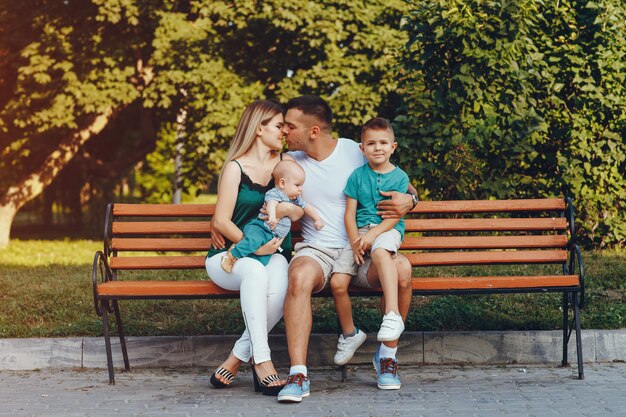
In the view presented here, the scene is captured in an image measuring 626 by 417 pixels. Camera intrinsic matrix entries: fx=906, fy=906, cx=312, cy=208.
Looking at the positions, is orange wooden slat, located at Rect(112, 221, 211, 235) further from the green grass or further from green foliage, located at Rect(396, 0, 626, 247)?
green foliage, located at Rect(396, 0, 626, 247)

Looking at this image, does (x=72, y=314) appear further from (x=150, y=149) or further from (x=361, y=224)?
(x=150, y=149)

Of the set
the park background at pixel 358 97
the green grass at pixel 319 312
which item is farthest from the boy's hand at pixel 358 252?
the park background at pixel 358 97

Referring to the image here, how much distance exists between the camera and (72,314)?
700cm

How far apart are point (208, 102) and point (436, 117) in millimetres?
7847

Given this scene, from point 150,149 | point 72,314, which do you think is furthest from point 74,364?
point 150,149

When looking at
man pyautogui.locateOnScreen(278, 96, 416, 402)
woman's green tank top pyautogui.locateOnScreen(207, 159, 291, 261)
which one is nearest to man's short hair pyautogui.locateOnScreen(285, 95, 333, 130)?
man pyautogui.locateOnScreen(278, 96, 416, 402)

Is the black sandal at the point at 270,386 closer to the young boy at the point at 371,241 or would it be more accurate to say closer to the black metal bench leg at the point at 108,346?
the young boy at the point at 371,241

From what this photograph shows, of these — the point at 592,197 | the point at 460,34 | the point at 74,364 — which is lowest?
the point at 74,364

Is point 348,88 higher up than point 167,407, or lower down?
higher up

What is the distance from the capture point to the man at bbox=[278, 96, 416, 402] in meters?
5.37

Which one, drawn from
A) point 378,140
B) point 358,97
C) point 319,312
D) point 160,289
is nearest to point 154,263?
point 160,289

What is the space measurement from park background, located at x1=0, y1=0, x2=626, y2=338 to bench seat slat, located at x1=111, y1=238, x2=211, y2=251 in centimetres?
67

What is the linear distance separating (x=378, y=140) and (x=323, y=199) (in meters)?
0.55

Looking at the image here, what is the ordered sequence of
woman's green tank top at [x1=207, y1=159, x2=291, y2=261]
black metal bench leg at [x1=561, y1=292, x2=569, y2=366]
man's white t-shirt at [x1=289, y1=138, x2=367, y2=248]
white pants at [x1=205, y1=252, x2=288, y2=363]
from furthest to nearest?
black metal bench leg at [x1=561, y1=292, x2=569, y2=366], man's white t-shirt at [x1=289, y1=138, x2=367, y2=248], woman's green tank top at [x1=207, y1=159, x2=291, y2=261], white pants at [x1=205, y1=252, x2=288, y2=363]
